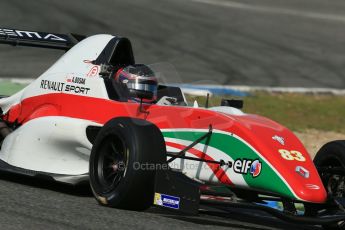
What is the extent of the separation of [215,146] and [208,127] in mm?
183

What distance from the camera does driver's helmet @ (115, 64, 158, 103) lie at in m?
7.64

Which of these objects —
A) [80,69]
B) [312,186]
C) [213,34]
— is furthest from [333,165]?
[213,34]

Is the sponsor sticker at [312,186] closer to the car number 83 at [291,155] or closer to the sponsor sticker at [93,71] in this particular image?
the car number 83 at [291,155]

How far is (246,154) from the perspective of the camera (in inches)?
253

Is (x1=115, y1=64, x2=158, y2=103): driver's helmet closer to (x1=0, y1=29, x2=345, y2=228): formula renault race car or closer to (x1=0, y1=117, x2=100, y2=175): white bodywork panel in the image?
(x1=0, y1=29, x2=345, y2=228): formula renault race car

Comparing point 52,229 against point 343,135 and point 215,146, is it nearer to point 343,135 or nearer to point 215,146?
point 215,146

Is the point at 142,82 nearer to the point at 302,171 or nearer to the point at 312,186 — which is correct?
the point at 302,171

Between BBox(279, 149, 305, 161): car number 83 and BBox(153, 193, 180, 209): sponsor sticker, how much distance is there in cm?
89

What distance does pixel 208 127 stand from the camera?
6.75m

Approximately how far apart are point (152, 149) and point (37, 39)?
334 centimetres

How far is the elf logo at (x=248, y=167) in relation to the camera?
630 cm

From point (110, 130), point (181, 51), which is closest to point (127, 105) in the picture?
point (110, 130)

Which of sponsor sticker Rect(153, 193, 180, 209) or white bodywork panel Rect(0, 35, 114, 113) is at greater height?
white bodywork panel Rect(0, 35, 114, 113)

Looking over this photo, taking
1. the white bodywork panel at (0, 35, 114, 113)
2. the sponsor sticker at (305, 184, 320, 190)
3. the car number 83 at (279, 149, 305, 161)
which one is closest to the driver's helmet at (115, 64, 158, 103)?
the white bodywork panel at (0, 35, 114, 113)
